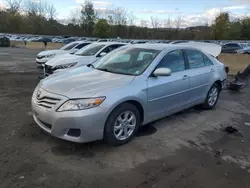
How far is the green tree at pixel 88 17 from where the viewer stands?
67188 millimetres

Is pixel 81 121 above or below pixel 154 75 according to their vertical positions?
below

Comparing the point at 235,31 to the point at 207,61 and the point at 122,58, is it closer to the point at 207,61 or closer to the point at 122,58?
the point at 207,61

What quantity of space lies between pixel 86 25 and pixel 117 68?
221ft

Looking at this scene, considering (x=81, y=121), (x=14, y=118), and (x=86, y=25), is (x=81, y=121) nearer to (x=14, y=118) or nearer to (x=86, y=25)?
(x=14, y=118)

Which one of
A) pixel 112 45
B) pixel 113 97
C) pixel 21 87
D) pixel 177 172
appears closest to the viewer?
pixel 177 172

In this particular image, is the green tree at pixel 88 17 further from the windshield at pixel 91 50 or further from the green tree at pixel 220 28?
the windshield at pixel 91 50

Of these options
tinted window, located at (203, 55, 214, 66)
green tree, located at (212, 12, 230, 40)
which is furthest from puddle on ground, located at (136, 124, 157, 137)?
green tree, located at (212, 12, 230, 40)

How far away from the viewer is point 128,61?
14.2 ft

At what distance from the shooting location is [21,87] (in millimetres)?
7367

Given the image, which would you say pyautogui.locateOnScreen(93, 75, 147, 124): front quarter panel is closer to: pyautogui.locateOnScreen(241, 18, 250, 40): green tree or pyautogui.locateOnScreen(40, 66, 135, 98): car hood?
pyautogui.locateOnScreen(40, 66, 135, 98): car hood

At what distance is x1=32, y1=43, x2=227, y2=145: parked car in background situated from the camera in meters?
3.15

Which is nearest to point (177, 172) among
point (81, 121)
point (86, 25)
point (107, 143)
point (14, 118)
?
point (107, 143)

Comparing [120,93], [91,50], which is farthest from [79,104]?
[91,50]

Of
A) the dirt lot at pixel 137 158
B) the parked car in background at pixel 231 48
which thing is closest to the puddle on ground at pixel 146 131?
the dirt lot at pixel 137 158
